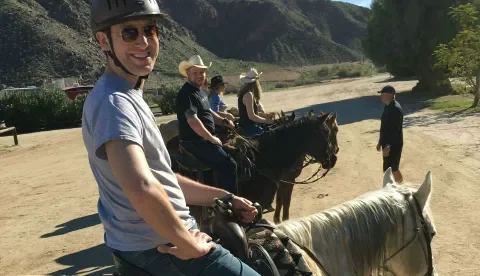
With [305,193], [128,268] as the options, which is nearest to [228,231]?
[128,268]

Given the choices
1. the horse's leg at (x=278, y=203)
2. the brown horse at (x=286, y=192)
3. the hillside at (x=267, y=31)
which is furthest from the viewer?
the hillside at (x=267, y=31)

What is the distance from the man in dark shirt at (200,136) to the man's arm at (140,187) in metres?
4.22

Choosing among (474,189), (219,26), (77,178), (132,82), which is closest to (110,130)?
(132,82)

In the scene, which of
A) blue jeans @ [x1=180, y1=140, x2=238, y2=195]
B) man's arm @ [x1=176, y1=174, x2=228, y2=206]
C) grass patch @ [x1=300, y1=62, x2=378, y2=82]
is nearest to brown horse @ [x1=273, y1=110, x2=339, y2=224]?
blue jeans @ [x1=180, y1=140, x2=238, y2=195]

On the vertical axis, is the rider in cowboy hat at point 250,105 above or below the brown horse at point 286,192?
above

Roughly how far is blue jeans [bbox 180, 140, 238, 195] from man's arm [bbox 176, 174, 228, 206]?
3592mm

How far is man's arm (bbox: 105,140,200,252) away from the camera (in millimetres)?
1716

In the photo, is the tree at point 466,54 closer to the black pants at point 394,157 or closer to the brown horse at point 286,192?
the black pants at point 394,157

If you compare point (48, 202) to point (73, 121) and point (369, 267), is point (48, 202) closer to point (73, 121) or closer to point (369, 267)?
point (369, 267)

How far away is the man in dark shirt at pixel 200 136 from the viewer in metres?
6.05

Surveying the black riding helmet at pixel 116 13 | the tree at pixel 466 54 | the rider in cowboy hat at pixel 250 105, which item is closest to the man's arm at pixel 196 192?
the black riding helmet at pixel 116 13

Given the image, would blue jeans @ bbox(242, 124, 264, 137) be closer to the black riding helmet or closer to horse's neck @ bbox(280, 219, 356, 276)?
horse's neck @ bbox(280, 219, 356, 276)

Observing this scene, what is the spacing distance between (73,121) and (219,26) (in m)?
91.6

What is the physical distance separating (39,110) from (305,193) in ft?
76.4
